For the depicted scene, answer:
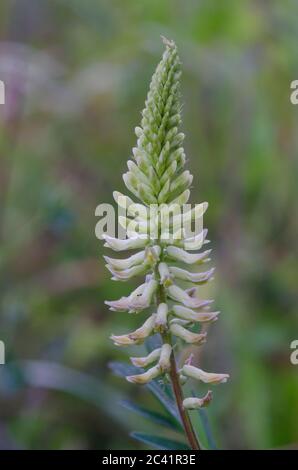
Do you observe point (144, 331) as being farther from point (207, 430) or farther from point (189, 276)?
point (207, 430)

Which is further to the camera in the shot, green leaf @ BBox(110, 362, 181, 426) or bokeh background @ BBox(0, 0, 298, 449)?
bokeh background @ BBox(0, 0, 298, 449)

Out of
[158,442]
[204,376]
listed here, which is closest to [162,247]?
[204,376]

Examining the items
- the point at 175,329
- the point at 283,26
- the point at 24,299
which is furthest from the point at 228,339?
the point at 175,329

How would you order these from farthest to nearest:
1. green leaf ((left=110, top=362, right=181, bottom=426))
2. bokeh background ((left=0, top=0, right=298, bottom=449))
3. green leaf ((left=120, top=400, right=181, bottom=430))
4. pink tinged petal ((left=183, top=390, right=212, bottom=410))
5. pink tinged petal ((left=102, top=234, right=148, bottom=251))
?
bokeh background ((left=0, top=0, right=298, bottom=449)) → green leaf ((left=120, top=400, right=181, bottom=430)) → green leaf ((left=110, top=362, right=181, bottom=426)) → pink tinged petal ((left=102, top=234, right=148, bottom=251)) → pink tinged petal ((left=183, top=390, right=212, bottom=410))

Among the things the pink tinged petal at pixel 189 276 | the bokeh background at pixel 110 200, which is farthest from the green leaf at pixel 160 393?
the bokeh background at pixel 110 200

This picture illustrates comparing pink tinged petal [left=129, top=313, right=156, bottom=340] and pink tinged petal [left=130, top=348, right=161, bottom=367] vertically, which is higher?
pink tinged petal [left=129, top=313, right=156, bottom=340]

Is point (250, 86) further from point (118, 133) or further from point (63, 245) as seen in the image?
point (63, 245)

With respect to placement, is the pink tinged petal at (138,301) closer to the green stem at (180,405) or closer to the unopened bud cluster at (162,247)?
the unopened bud cluster at (162,247)

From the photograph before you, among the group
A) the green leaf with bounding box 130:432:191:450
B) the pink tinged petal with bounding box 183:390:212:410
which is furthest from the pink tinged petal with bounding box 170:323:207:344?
the green leaf with bounding box 130:432:191:450

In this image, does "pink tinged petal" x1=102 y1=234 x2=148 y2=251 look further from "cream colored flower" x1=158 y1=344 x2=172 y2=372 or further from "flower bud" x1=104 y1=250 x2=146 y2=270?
"cream colored flower" x1=158 y1=344 x2=172 y2=372
